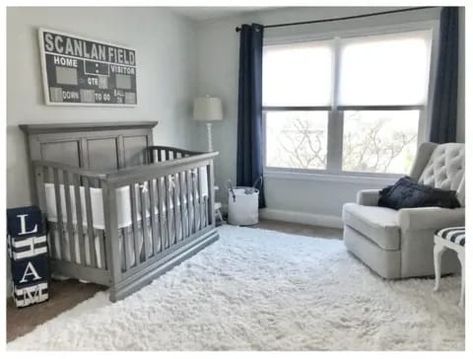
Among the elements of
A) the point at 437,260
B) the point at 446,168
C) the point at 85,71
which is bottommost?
the point at 437,260

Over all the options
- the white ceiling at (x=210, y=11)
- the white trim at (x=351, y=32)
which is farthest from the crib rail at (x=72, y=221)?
the white trim at (x=351, y=32)

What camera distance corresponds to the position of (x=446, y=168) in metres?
2.89

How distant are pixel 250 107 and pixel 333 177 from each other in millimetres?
1145

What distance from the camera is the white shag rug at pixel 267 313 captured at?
194cm

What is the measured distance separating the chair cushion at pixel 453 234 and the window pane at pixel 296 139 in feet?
5.64

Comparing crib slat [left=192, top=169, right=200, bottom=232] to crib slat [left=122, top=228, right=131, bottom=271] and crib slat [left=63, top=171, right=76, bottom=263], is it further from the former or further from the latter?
crib slat [left=63, top=171, right=76, bottom=263]

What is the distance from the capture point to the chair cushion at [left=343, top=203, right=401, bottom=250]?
258 cm

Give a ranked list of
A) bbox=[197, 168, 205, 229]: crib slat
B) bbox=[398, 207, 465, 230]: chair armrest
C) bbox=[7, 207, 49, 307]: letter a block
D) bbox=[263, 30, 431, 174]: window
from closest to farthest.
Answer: bbox=[7, 207, 49, 307]: letter a block → bbox=[398, 207, 465, 230]: chair armrest → bbox=[197, 168, 205, 229]: crib slat → bbox=[263, 30, 431, 174]: window

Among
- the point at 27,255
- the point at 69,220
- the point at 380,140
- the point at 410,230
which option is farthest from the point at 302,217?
the point at 27,255

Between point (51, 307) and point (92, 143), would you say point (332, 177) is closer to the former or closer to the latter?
point (92, 143)

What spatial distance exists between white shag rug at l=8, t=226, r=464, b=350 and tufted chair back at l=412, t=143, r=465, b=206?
678 millimetres

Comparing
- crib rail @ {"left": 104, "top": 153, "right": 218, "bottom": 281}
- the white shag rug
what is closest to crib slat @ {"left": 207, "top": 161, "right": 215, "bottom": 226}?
crib rail @ {"left": 104, "top": 153, "right": 218, "bottom": 281}

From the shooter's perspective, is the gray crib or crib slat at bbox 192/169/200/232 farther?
crib slat at bbox 192/169/200/232

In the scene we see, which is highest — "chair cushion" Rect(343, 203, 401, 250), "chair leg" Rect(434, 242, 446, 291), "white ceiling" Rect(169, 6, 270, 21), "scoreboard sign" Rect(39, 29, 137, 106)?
"white ceiling" Rect(169, 6, 270, 21)
